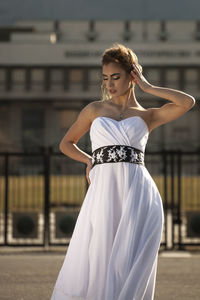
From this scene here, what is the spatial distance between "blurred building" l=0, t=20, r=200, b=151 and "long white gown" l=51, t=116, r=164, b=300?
50.2 m

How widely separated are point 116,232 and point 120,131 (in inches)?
22.5

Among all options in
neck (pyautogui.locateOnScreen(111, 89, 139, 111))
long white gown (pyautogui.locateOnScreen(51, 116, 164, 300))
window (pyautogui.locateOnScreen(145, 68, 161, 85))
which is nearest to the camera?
long white gown (pyautogui.locateOnScreen(51, 116, 164, 300))

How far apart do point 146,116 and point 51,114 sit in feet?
173

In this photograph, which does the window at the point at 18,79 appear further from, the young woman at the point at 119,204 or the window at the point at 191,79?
the young woman at the point at 119,204

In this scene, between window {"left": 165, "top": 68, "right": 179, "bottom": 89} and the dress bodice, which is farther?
window {"left": 165, "top": 68, "right": 179, "bottom": 89}

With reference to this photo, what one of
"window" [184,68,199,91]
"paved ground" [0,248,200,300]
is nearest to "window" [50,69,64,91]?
"window" [184,68,199,91]

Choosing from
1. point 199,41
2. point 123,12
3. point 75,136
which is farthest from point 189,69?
point 75,136

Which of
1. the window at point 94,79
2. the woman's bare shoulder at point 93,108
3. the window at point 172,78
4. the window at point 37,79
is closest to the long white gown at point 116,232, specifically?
the woman's bare shoulder at point 93,108

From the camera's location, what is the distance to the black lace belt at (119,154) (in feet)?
12.5

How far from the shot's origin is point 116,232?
3748 millimetres

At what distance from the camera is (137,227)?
145 inches

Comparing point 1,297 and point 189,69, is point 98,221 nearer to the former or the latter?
point 1,297

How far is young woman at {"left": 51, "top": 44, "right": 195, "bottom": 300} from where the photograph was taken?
366 cm

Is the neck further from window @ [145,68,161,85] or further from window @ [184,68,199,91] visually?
Answer: window @ [145,68,161,85]
